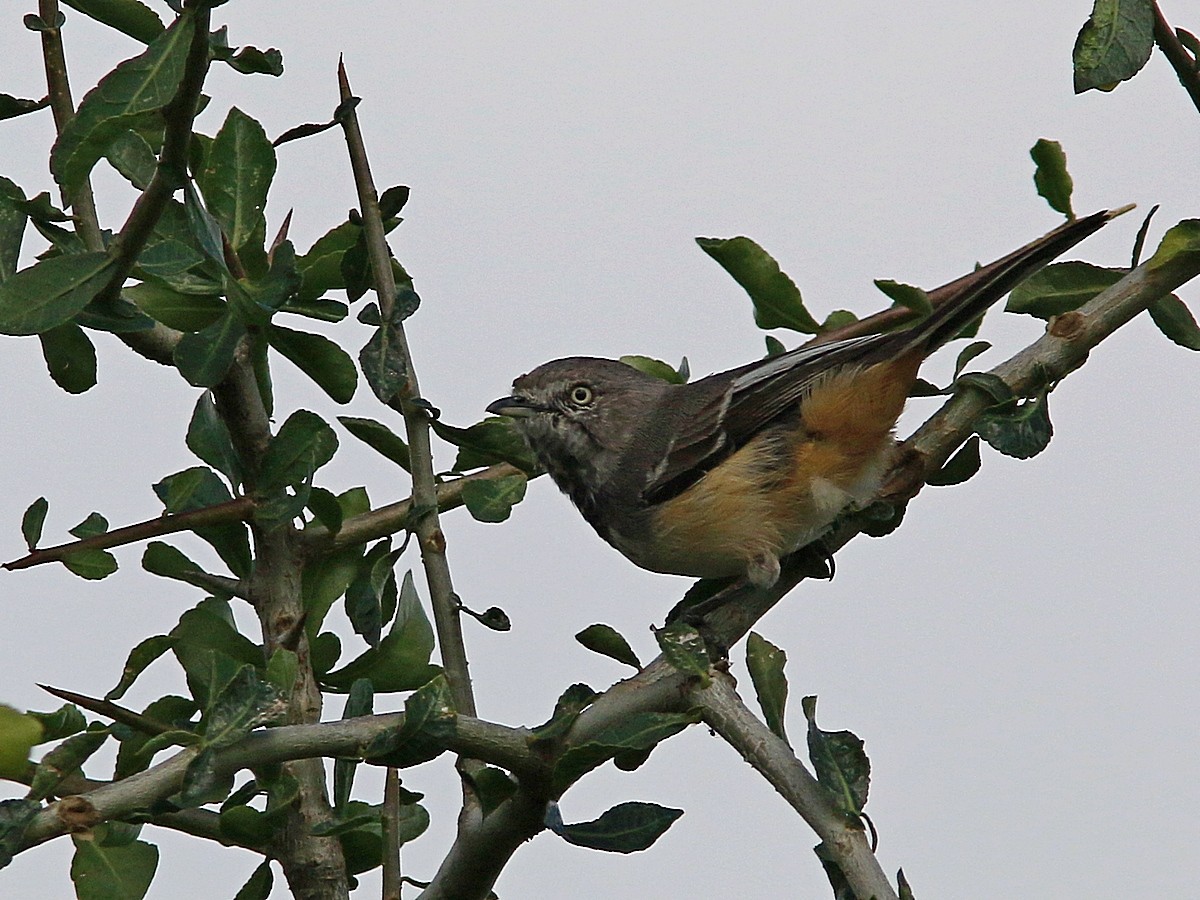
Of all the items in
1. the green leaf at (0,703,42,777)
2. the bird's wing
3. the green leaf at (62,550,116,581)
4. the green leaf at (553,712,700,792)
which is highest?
the bird's wing

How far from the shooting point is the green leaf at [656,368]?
3.93 m

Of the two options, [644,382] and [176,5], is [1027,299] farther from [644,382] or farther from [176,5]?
[644,382]

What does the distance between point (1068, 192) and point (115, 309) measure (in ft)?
7.00

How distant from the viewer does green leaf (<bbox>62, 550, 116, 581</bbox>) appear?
9.92 feet

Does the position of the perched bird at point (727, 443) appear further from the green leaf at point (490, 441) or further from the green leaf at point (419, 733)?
the green leaf at point (419, 733)

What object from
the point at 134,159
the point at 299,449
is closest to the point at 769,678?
the point at 299,449

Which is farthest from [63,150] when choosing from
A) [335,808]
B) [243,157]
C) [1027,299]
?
[1027,299]

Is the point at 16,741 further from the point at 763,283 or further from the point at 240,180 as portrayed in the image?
the point at 763,283

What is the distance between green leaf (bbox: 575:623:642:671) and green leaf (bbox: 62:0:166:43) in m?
1.53

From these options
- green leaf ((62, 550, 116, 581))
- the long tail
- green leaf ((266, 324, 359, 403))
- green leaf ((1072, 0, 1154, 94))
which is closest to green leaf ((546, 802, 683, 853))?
green leaf ((266, 324, 359, 403))

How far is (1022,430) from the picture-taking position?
3004 mm

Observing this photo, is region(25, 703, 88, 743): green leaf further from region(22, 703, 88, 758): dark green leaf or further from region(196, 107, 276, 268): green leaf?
region(196, 107, 276, 268): green leaf

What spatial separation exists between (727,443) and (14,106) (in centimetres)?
290

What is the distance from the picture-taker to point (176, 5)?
2389mm
